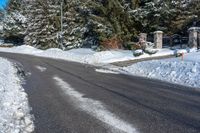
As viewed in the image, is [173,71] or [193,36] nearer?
[173,71]

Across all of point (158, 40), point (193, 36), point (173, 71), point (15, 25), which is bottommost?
point (173, 71)

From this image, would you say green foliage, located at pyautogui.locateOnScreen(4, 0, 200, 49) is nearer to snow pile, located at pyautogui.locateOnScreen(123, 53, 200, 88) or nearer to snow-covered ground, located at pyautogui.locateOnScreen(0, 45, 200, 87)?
snow-covered ground, located at pyautogui.locateOnScreen(0, 45, 200, 87)

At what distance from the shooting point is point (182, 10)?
1587 inches

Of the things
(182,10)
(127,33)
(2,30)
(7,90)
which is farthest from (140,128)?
(2,30)

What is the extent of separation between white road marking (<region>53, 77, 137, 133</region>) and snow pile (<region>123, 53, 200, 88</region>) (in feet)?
20.8

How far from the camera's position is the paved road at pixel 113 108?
30.2 ft

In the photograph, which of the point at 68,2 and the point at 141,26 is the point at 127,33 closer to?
the point at 141,26

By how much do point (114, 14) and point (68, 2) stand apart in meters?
12.8

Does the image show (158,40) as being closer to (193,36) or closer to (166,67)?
(193,36)

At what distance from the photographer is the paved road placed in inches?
363

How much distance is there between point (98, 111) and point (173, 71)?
11726 millimetres

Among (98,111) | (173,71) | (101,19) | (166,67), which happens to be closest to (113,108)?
(98,111)

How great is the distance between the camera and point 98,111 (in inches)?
436

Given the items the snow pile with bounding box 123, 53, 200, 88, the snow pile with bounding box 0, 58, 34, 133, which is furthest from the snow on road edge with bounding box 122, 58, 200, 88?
the snow pile with bounding box 0, 58, 34, 133
